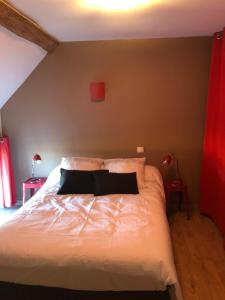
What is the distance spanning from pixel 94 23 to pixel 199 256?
2638mm

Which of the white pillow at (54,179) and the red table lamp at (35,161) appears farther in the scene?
the red table lamp at (35,161)

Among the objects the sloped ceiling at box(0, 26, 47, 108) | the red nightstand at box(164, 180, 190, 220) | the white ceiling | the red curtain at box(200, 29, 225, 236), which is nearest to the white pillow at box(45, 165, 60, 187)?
the sloped ceiling at box(0, 26, 47, 108)

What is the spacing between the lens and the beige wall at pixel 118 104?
136 inches

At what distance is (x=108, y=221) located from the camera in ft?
7.61

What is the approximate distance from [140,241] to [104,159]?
70.2 inches

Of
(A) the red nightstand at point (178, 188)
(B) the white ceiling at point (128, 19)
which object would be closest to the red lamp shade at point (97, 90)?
(B) the white ceiling at point (128, 19)

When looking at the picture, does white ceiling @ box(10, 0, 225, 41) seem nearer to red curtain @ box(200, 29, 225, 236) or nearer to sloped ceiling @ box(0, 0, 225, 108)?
sloped ceiling @ box(0, 0, 225, 108)

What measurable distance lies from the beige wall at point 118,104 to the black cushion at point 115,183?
702mm

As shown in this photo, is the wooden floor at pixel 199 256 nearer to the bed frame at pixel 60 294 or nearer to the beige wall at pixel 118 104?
the bed frame at pixel 60 294

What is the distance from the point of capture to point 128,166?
3.31 meters

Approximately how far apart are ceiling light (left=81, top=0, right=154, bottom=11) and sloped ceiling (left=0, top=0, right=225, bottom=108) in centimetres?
3

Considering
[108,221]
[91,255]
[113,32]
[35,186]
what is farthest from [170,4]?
[35,186]

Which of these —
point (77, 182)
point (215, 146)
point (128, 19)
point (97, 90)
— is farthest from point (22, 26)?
point (215, 146)

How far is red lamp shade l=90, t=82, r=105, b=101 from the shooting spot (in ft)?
11.5
